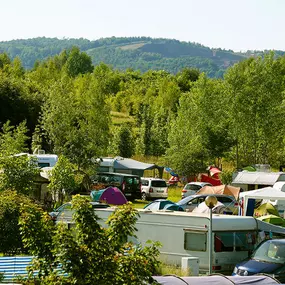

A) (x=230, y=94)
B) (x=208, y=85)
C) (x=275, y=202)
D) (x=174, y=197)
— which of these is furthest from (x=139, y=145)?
(x=275, y=202)

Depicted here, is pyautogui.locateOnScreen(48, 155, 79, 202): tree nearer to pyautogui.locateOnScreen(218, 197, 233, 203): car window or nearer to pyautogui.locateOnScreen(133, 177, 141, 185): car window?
pyautogui.locateOnScreen(218, 197, 233, 203): car window

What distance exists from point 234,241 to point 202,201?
10064 mm

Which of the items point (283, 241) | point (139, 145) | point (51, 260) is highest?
point (51, 260)

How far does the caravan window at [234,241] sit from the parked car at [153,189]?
18119mm

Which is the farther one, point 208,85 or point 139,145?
point 139,145

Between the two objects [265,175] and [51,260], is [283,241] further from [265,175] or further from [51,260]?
[265,175]

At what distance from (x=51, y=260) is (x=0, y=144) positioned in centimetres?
2724

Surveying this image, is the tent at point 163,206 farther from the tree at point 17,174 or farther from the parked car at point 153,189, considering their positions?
the parked car at point 153,189

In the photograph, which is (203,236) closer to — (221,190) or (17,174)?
(17,174)

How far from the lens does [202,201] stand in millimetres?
27984

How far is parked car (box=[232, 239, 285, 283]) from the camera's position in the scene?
15.6 meters

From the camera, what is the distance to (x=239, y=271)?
16047 mm

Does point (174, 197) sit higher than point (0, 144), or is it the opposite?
point (0, 144)

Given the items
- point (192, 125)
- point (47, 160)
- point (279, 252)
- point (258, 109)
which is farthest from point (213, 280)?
point (192, 125)
